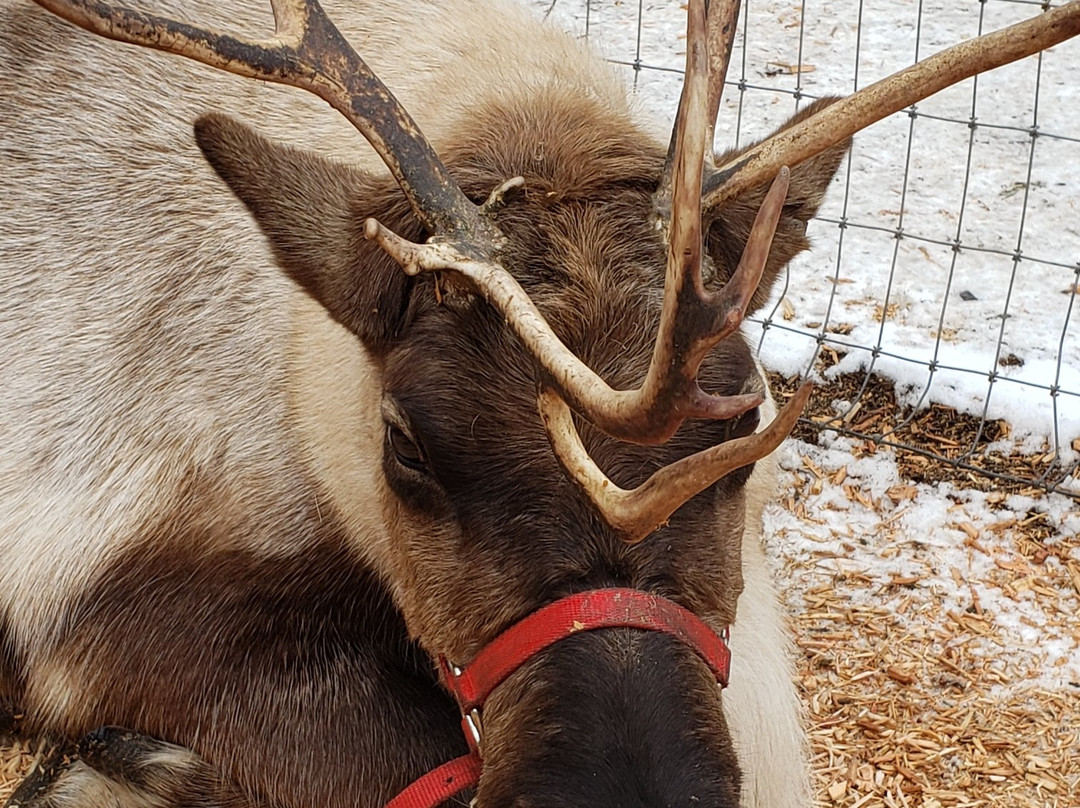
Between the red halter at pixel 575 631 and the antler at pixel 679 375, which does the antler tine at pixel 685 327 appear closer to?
the antler at pixel 679 375

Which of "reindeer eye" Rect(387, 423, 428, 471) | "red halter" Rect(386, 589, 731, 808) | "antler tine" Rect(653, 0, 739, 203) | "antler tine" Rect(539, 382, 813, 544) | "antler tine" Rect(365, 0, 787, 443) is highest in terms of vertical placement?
"antler tine" Rect(653, 0, 739, 203)

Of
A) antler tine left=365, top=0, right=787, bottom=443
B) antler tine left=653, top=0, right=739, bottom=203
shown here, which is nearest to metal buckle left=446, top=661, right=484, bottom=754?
antler tine left=365, top=0, right=787, bottom=443

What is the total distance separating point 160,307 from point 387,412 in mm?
1189

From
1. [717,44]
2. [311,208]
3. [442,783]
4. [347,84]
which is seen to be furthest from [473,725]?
[717,44]

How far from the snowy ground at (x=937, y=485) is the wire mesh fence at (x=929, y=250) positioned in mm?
14

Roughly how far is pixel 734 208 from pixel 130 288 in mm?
1748

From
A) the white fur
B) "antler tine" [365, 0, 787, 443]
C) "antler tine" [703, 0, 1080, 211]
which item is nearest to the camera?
"antler tine" [365, 0, 787, 443]

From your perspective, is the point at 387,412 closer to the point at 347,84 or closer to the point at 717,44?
the point at 347,84

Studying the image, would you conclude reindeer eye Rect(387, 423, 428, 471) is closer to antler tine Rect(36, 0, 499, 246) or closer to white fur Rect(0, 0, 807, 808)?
antler tine Rect(36, 0, 499, 246)

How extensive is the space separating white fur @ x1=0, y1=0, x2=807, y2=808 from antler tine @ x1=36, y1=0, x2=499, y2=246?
0.83 metres

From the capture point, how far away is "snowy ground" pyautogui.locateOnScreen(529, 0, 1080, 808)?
Answer: 169 inches

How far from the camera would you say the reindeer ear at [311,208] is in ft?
9.61

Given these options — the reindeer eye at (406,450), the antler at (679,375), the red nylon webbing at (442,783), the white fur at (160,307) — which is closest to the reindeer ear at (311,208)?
the reindeer eye at (406,450)

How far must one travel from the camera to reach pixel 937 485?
5.23m
